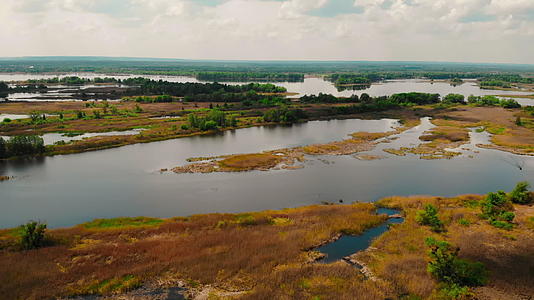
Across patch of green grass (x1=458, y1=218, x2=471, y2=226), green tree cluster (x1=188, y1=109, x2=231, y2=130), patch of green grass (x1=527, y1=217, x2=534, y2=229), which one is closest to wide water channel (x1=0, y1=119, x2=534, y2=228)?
patch of green grass (x1=458, y1=218, x2=471, y2=226)

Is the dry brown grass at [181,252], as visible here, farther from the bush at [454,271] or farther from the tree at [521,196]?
the tree at [521,196]

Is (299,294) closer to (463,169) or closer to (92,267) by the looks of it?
(92,267)

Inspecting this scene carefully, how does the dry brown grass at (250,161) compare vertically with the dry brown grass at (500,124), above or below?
below

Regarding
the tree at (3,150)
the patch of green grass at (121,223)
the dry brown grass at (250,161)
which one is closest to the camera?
the patch of green grass at (121,223)

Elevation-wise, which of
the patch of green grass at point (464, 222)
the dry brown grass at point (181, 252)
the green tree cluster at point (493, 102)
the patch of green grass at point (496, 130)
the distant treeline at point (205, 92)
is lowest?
the dry brown grass at point (181, 252)

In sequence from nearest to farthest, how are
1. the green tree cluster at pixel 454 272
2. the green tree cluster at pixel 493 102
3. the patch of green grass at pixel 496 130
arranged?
the green tree cluster at pixel 454 272, the patch of green grass at pixel 496 130, the green tree cluster at pixel 493 102

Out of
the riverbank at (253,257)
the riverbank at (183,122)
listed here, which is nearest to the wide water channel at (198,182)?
the riverbank at (253,257)

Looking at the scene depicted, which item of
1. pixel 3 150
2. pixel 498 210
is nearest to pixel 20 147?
pixel 3 150
